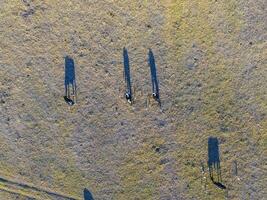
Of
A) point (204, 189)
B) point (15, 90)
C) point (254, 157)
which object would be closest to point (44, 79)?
point (15, 90)

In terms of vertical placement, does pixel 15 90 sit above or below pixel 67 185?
above

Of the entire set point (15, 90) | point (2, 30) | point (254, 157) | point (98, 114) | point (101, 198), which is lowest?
point (101, 198)

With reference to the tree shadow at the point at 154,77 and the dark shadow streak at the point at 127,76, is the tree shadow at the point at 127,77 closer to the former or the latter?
the dark shadow streak at the point at 127,76

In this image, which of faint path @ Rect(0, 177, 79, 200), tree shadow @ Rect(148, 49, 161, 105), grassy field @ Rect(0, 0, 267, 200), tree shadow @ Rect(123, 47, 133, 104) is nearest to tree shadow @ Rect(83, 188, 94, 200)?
grassy field @ Rect(0, 0, 267, 200)

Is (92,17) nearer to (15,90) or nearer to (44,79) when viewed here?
(44,79)

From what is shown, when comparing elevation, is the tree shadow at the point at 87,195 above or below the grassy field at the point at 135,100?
below

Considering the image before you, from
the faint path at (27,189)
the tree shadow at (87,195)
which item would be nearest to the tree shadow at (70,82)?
the tree shadow at (87,195)
